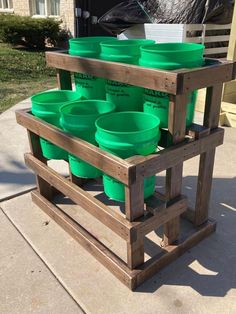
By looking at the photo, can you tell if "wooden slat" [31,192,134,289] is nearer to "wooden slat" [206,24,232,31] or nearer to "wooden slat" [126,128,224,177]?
"wooden slat" [126,128,224,177]

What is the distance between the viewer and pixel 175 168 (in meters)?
2.15

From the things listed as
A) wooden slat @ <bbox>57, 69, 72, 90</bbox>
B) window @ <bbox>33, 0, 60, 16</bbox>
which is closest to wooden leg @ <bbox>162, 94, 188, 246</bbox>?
wooden slat @ <bbox>57, 69, 72, 90</bbox>

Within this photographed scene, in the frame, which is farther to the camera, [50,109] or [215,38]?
[215,38]

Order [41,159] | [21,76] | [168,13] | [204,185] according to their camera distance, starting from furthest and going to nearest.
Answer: [21,76], [168,13], [41,159], [204,185]

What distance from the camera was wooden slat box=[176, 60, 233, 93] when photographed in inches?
72.4

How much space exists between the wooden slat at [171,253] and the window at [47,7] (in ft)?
37.6

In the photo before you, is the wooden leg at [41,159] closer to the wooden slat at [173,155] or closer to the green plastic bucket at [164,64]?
the green plastic bucket at [164,64]

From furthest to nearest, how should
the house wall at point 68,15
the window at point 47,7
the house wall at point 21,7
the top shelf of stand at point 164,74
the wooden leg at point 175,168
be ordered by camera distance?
1. the house wall at point 21,7
2. the window at point 47,7
3. the house wall at point 68,15
4. the wooden leg at point 175,168
5. the top shelf of stand at point 164,74

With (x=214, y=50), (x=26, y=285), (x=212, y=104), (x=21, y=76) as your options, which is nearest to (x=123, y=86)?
(x=212, y=104)

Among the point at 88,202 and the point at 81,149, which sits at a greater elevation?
the point at 81,149

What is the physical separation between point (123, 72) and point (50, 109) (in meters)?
0.71

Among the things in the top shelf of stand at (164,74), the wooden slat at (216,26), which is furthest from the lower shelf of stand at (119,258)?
the wooden slat at (216,26)

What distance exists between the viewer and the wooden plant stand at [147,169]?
189 cm

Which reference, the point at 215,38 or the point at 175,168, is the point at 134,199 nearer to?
the point at 175,168
